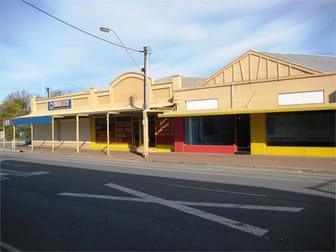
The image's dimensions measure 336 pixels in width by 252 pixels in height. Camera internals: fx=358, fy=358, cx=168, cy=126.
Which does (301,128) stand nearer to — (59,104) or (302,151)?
(302,151)

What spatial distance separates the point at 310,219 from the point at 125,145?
23680 millimetres

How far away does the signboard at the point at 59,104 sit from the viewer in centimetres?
3538

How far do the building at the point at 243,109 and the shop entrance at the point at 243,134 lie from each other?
36 mm

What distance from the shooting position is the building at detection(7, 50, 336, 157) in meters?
18.8

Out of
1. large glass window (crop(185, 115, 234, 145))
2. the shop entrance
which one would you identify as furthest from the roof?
large glass window (crop(185, 115, 234, 145))

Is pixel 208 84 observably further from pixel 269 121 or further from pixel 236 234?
pixel 236 234

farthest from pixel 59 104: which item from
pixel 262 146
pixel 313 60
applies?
pixel 313 60

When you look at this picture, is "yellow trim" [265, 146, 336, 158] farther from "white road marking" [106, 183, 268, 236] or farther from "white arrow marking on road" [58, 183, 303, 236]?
"white road marking" [106, 183, 268, 236]

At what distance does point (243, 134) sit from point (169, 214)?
15.5m

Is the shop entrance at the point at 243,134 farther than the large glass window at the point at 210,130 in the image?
No

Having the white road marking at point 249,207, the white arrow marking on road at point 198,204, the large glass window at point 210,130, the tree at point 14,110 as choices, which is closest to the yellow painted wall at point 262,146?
the large glass window at point 210,130

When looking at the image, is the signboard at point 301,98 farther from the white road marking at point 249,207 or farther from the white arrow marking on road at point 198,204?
the white road marking at point 249,207

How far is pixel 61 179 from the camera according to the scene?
12.8 metres

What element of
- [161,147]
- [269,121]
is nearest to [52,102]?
[161,147]
